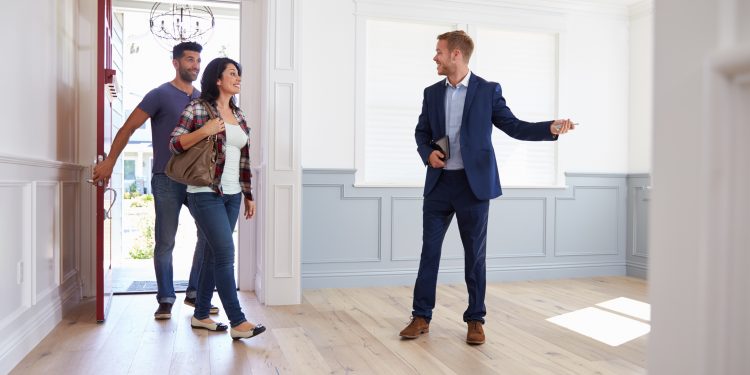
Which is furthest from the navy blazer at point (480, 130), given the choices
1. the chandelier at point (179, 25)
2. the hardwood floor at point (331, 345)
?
the chandelier at point (179, 25)

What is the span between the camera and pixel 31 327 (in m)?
2.66

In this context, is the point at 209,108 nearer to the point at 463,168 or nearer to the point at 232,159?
the point at 232,159

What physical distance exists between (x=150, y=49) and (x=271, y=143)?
5.40 meters

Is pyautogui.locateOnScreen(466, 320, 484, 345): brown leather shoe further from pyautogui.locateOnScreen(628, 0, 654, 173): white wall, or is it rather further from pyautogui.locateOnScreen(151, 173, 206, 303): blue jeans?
pyautogui.locateOnScreen(628, 0, 654, 173): white wall

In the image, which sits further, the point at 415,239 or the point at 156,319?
the point at 415,239

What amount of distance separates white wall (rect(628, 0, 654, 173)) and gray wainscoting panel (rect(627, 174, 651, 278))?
4.7 inches

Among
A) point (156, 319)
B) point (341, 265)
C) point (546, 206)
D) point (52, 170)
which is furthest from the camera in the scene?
point (546, 206)

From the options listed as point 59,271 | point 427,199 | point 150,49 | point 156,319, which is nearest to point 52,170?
point 59,271

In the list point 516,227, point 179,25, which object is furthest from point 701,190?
point 179,25

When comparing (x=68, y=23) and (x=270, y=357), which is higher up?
(x=68, y=23)

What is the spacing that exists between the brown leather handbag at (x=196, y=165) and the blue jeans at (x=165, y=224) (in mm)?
609

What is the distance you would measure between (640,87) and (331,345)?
3703 mm

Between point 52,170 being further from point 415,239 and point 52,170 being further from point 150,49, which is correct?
point 150,49

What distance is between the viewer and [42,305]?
114 inches
